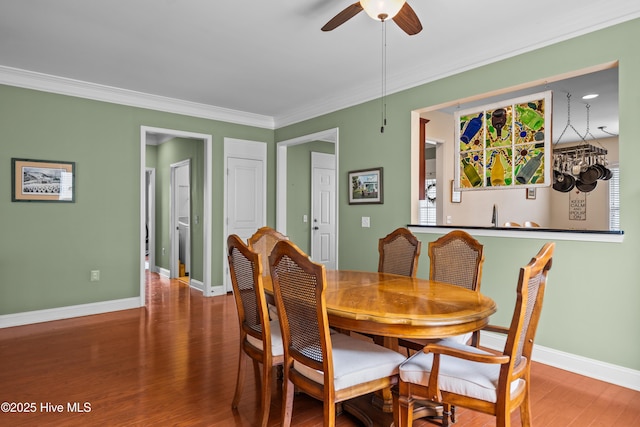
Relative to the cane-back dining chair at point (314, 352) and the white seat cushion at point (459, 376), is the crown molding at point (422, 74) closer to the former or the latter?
the white seat cushion at point (459, 376)

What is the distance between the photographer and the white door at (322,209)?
6.43 metres

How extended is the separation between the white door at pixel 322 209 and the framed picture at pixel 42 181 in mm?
3410

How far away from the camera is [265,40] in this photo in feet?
10.9

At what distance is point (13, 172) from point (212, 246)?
2.39 meters

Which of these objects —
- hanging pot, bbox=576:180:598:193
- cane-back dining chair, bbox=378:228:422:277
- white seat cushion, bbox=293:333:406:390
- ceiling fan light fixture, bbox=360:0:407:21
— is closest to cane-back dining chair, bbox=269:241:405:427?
white seat cushion, bbox=293:333:406:390

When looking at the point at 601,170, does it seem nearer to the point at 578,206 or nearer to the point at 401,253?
the point at 578,206

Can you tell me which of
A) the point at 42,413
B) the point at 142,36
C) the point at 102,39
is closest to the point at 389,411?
the point at 42,413

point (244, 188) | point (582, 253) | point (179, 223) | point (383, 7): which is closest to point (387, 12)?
point (383, 7)

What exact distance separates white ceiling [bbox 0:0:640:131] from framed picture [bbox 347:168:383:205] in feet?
2.92

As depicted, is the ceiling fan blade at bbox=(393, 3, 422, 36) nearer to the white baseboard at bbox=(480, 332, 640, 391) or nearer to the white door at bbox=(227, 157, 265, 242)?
the white baseboard at bbox=(480, 332, 640, 391)

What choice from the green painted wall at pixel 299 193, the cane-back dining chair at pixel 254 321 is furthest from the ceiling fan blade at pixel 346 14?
the green painted wall at pixel 299 193

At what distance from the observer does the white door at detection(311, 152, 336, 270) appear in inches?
253

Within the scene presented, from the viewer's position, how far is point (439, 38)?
3250mm

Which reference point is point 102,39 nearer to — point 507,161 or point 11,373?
point 11,373
